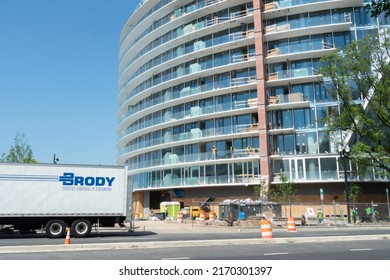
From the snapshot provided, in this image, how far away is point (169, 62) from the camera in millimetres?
53375

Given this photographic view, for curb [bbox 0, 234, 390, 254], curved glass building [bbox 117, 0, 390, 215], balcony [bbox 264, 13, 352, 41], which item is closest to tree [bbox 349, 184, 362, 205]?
curved glass building [bbox 117, 0, 390, 215]

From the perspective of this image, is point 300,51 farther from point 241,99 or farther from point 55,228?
point 55,228

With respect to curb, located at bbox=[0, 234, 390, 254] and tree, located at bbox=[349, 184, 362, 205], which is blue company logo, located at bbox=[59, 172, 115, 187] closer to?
curb, located at bbox=[0, 234, 390, 254]

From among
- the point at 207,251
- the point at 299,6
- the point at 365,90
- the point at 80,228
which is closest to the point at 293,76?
the point at 299,6

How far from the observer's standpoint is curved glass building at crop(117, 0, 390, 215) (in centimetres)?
4284

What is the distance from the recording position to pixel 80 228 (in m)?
20.8

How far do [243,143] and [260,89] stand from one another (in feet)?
22.7

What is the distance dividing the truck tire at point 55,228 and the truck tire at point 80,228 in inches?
21.1

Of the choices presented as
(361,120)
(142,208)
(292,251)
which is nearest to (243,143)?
(361,120)

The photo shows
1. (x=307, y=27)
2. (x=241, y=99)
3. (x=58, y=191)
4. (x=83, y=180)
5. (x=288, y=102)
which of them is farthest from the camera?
(x=241, y=99)

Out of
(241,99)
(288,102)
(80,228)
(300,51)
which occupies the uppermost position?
(300,51)

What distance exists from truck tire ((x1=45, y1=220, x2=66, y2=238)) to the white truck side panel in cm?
50

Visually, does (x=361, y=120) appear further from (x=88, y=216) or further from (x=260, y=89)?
(x=88, y=216)

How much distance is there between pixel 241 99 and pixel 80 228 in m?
30.6
